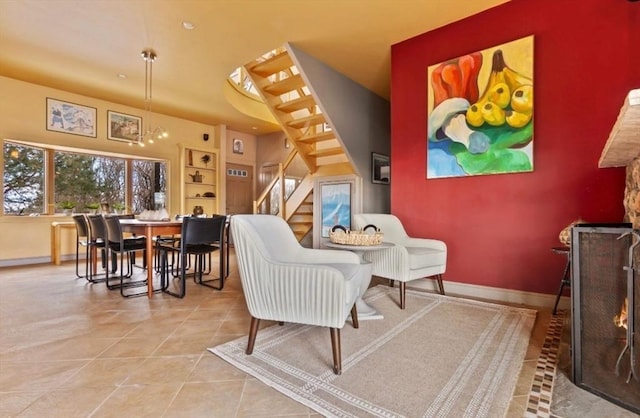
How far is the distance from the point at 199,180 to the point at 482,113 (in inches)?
235

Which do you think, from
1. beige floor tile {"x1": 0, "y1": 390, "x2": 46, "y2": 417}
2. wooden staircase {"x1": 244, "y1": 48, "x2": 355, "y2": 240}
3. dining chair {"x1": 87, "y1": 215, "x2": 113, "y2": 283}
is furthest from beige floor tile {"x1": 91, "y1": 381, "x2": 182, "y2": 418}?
wooden staircase {"x1": 244, "y1": 48, "x2": 355, "y2": 240}

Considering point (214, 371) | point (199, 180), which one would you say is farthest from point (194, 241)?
point (199, 180)

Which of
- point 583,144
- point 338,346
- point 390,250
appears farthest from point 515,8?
point 338,346

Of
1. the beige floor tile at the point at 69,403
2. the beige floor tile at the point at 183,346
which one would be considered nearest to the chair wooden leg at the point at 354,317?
the beige floor tile at the point at 183,346

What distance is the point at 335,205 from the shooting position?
512 cm

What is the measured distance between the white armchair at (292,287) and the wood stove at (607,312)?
1.13 meters

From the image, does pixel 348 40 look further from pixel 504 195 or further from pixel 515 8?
pixel 504 195

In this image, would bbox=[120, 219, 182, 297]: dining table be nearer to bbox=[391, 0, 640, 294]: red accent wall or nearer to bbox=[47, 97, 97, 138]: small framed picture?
bbox=[391, 0, 640, 294]: red accent wall

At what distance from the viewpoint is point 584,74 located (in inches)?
104

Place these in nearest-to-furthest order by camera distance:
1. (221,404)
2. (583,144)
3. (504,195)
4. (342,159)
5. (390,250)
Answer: (221,404) < (583,144) < (390,250) < (504,195) < (342,159)

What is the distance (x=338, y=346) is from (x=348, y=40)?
3386 millimetres

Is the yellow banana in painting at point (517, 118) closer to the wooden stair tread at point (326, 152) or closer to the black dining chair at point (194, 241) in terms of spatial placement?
the wooden stair tread at point (326, 152)

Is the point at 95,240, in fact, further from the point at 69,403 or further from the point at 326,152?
the point at 326,152

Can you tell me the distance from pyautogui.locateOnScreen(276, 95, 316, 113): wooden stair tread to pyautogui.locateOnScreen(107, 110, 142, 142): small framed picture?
326 cm
